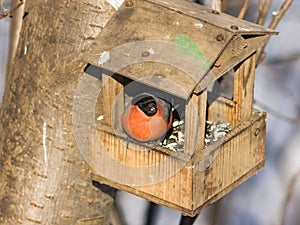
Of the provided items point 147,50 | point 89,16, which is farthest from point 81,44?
point 147,50

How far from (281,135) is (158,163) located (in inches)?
176

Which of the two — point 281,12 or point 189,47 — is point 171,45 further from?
point 281,12

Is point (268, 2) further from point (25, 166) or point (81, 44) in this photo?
point (25, 166)

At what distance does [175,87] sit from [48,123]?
0.53 metres

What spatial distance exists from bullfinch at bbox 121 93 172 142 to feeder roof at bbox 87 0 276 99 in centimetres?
13

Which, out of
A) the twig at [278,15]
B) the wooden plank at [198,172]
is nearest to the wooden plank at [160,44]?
the wooden plank at [198,172]

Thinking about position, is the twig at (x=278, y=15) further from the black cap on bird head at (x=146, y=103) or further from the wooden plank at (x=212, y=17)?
the black cap on bird head at (x=146, y=103)

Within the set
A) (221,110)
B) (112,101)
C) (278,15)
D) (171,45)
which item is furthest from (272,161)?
(171,45)

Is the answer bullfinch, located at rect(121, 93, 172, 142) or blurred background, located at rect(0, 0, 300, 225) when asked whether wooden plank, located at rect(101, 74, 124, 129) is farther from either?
blurred background, located at rect(0, 0, 300, 225)

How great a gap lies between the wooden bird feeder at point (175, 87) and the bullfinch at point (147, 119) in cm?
4

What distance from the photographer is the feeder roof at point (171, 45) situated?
2.30 meters

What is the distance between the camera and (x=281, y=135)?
679 centimetres

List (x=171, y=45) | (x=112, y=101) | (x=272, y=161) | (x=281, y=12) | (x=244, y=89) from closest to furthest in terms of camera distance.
Answer: (x=171, y=45), (x=112, y=101), (x=244, y=89), (x=281, y=12), (x=272, y=161)

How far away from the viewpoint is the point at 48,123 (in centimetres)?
258
